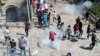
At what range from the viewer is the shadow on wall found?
5085 cm

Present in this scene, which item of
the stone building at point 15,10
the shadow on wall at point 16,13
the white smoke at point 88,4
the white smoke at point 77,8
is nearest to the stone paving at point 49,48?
the shadow on wall at point 16,13

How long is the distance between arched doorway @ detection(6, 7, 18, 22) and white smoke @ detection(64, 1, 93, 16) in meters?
4.88

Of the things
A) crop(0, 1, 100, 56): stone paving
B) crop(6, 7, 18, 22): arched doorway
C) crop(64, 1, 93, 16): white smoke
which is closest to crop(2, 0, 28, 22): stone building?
crop(6, 7, 18, 22): arched doorway

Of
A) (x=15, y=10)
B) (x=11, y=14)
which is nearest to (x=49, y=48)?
(x=15, y=10)

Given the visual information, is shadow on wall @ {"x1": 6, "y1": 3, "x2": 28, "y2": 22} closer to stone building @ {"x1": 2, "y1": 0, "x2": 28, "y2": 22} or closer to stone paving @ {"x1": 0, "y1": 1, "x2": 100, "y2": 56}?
stone building @ {"x1": 2, "y1": 0, "x2": 28, "y2": 22}

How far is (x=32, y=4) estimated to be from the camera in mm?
47344

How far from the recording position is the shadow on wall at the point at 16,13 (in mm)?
50853

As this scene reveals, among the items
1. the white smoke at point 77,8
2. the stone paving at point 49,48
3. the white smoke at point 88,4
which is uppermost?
the white smoke at point 88,4

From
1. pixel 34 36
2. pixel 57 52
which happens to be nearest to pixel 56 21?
pixel 34 36

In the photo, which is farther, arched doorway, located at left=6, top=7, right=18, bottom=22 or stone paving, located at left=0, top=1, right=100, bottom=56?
arched doorway, located at left=6, top=7, right=18, bottom=22

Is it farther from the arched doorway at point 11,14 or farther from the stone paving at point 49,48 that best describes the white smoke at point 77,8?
the stone paving at point 49,48

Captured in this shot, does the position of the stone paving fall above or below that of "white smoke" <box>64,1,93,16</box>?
below

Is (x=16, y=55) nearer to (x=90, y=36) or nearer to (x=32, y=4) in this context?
(x=90, y=36)

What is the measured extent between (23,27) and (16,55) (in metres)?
9.01
